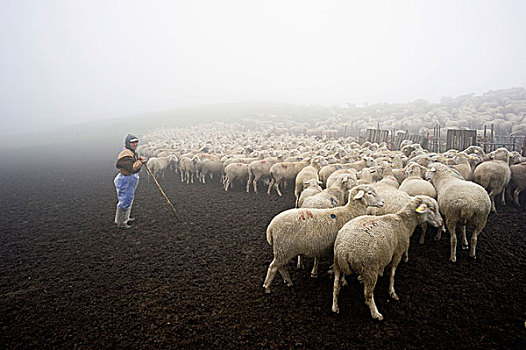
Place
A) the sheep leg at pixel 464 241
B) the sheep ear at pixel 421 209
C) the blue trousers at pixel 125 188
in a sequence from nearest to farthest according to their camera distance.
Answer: the sheep ear at pixel 421 209 → the sheep leg at pixel 464 241 → the blue trousers at pixel 125 188

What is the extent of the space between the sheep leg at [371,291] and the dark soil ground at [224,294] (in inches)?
5.3

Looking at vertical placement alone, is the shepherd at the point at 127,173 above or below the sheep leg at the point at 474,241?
above

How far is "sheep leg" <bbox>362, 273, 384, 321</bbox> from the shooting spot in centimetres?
420

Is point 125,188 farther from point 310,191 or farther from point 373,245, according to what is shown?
point 373,245

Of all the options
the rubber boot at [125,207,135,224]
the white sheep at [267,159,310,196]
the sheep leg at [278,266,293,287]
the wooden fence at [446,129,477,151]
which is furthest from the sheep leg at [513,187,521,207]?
the rubber boot at [125,207,135,224]

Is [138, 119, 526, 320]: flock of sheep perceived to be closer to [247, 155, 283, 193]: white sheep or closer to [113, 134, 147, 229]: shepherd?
[247, 155, 283, 193]: white sheep

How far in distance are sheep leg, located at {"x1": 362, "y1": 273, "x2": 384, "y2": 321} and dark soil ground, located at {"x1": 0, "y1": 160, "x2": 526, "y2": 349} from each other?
13 centimetres

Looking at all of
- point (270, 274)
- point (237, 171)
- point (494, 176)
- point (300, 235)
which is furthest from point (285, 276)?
point (237, 171)

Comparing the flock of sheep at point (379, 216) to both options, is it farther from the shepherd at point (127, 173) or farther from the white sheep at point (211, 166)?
the white sheep at point (211, 166)

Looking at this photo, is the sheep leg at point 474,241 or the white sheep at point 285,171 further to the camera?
the white sheep at point 285,171

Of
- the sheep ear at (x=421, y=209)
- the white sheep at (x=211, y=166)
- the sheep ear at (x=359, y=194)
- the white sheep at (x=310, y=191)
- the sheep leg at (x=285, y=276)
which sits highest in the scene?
the sheep ear at (x=359, y=194)

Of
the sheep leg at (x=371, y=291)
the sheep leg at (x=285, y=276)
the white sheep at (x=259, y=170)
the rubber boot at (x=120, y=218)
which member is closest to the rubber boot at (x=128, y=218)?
the rubber boot at (x=120, y=218)

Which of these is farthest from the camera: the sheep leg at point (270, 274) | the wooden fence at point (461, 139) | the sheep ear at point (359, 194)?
the wooden fence at point (461, 139)

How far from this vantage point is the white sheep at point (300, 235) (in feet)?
16.0
